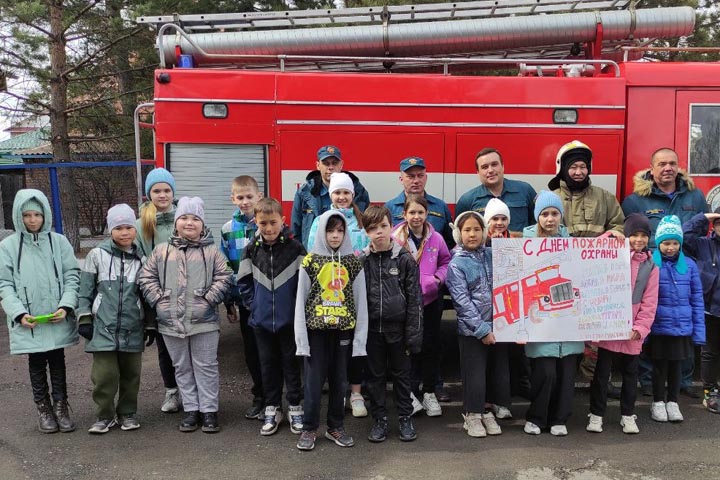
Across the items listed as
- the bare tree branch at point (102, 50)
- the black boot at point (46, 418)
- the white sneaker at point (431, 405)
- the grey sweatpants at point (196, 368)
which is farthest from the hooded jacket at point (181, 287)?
the bare tree branch at point (102, 50)

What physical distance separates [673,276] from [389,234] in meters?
2.21

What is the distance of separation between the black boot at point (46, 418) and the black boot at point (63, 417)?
0.12 feet

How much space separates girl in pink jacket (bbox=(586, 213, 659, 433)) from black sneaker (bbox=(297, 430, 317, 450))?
2040 mm

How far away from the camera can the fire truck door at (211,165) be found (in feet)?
18.8

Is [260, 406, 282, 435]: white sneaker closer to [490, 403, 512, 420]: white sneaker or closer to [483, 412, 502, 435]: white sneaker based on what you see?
[483, 412, 502, 435]: white sneaker

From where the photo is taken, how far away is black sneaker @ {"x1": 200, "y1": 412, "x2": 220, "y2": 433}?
180 inches

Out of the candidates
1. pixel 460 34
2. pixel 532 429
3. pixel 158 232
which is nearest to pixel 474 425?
pixel 532 429

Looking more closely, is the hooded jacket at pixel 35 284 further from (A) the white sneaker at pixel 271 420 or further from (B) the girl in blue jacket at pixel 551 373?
(B) the girl in blue jacket at pixel 551 373

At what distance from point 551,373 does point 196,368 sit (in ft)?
8.50

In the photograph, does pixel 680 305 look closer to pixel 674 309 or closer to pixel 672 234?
pixel 674 309

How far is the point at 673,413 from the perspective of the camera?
474cm

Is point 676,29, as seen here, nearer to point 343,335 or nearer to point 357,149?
point 357,149

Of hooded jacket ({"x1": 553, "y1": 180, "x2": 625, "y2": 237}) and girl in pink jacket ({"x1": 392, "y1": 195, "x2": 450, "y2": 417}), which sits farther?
hooded jacket ({"x1": 553, "y1": 180, "x2": 625, "y2": 237})

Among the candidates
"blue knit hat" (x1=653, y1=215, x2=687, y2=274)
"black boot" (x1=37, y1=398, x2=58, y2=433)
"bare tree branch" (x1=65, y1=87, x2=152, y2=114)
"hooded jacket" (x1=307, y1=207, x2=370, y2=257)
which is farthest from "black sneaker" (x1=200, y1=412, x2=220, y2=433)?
"bare tree branch" (x1=65, y1=87, x2=152, y2=114)
